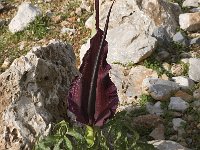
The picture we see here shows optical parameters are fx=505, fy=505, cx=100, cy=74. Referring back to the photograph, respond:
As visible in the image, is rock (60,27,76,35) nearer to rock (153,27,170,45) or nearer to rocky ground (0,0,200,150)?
rocky ground (0,0,200,150)

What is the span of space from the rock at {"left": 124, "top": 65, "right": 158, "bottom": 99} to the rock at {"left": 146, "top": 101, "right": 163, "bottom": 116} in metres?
0.25

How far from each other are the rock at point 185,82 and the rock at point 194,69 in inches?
3.3

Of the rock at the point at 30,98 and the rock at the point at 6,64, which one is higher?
the rock at the point at 30,98

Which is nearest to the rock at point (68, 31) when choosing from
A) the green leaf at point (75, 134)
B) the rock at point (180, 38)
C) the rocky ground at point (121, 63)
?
the rocky ground at point (121, 63)

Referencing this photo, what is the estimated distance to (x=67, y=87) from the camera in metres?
4.22

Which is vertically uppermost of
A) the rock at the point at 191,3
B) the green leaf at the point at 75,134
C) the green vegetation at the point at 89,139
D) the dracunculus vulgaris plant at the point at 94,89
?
the dracunculus vulgaris plant at the point at 94,89

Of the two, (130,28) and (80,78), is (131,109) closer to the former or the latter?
(130,28)

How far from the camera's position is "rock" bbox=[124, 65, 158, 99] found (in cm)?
557

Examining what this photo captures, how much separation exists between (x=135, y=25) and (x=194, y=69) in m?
1.04

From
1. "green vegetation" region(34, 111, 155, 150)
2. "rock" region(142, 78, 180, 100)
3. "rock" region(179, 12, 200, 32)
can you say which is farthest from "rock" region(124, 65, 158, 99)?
"green vegetation" region(34, 111, 155, 150)

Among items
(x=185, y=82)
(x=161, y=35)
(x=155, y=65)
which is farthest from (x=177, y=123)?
(x=161, y=35)

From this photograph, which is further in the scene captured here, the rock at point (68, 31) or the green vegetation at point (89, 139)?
the rock at point (68, 31)

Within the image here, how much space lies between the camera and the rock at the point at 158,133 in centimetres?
481

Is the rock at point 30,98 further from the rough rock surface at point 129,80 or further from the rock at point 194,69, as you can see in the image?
the rock at point 194,69
